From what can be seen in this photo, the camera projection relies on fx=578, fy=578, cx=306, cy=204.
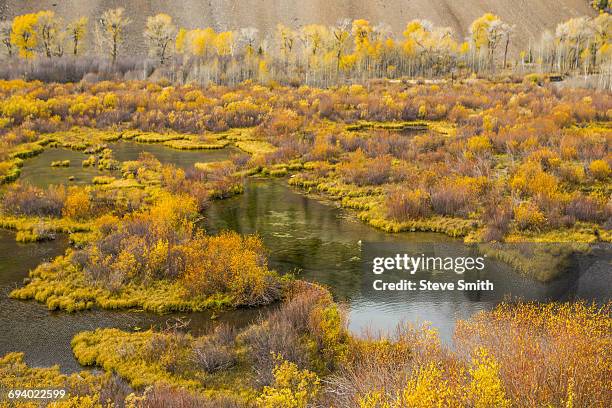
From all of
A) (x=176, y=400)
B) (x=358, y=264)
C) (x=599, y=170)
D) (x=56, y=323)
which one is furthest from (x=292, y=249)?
(x=599, y=170)

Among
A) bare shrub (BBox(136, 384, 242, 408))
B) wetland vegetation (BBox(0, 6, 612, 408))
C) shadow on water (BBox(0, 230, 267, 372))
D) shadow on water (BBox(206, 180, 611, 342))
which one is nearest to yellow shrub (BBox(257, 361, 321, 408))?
wetland vegetation (BBox(0, 6, 612, 408))

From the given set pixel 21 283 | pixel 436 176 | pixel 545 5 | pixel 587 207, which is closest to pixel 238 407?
pixel 21 283

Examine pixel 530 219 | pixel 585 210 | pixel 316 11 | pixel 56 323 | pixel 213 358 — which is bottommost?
pixel 56 323

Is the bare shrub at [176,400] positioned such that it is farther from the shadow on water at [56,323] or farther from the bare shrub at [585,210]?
the bare shrub at [585,210]

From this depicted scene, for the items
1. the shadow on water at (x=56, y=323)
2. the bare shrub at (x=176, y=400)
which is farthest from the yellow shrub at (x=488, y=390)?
the shadow on water at (x=56, y=323)

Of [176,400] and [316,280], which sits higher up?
[176,400]

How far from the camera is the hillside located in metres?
120

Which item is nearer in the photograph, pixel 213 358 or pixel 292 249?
pixel 213 358

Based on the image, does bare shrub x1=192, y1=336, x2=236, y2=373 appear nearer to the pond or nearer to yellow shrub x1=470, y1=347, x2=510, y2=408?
the pond

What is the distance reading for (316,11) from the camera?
133 meters

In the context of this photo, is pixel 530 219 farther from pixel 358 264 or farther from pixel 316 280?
pixel 316 280

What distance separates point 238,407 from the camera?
945 cm

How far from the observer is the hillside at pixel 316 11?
393 ft

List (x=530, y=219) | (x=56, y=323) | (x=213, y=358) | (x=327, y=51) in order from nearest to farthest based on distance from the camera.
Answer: (x=213, y=358), (x=56, y=323), (x=530, y=219), (x=327, y=51)
